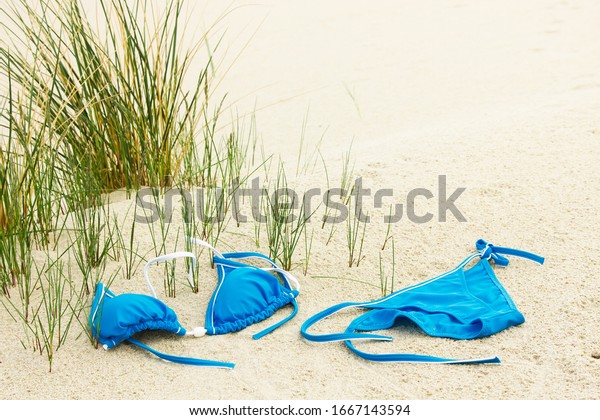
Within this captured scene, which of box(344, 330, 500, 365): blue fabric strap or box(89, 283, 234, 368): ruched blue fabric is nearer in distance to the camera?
box(344, 330, 500, 365): blue fabric strap

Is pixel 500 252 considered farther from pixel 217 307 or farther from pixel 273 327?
pixel 217 307

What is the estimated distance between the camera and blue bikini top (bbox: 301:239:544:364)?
2.45 metres

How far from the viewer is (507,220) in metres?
3.23

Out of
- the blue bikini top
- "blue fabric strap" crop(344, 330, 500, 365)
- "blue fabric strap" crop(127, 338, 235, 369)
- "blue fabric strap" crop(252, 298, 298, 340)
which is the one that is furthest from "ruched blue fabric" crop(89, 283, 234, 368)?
"blue fabric strap" crop(344, 330, 500, 365)

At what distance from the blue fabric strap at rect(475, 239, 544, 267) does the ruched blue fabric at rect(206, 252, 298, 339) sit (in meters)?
0.80

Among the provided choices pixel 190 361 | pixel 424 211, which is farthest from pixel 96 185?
pixel 424 211

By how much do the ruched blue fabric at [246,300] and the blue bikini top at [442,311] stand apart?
0.56 feet

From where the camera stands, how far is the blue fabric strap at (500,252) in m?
2.91

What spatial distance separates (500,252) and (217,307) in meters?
1.17

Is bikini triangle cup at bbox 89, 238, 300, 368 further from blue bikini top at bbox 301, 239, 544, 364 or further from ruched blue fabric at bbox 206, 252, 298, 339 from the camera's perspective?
blue bikini top at bbox 301, 239, 544, 364

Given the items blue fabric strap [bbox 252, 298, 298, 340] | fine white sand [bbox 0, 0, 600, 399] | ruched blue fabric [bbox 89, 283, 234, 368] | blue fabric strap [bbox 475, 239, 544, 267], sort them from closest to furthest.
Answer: fine white sand [bbox 0, 0, 600, 399] → ruched blue fabric [bbox 89, 283, 234, 368] → blue fabric strap [bbox 252, 298, 298, 340] → blue fabric strap [bbox 475, 239, 544, 267]

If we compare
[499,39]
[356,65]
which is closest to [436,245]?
[356,65]

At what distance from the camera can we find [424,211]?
3340 millimetres
